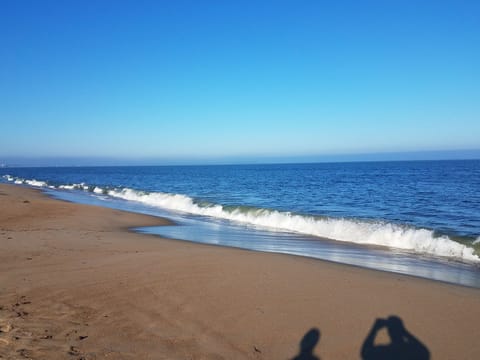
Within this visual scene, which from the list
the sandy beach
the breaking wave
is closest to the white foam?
the breaking wave

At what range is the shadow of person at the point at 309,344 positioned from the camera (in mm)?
4652

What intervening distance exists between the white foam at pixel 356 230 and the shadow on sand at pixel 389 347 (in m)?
7.12

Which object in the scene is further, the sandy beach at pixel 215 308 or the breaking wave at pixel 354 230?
the breaking wave at pixel 354 230

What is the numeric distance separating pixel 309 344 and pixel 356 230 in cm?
1060

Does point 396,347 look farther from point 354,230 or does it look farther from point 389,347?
point 354,230

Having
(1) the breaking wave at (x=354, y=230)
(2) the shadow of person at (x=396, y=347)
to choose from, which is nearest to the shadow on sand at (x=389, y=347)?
(2) the shadow of person at (x=396, y=347)

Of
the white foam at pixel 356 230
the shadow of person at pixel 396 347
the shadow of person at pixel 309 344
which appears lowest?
the white foam at pixel 356 230

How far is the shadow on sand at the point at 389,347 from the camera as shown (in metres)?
4.70

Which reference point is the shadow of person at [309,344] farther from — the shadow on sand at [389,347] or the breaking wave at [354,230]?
the breaking wave at [354,230]

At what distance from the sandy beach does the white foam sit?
15.0ft

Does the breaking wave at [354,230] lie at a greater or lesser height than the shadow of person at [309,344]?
lesser

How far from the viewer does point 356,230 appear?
589 inches

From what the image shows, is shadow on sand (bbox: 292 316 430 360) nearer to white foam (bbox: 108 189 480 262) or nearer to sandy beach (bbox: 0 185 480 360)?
sandy beach (bbox: 0 185 480 360)

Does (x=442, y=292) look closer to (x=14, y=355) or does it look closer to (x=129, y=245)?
(x=14, y=355)
